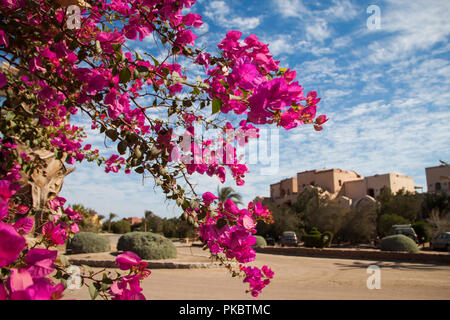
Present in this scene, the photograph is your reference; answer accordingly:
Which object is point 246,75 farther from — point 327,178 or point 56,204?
point 327,178

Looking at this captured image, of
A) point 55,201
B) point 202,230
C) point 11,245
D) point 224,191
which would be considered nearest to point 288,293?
point 55,201

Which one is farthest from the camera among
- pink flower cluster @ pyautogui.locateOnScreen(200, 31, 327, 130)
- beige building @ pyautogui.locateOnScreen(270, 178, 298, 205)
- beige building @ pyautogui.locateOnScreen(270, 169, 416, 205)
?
beige building @ pyautogui.locateOnScreen(270, 178, 298, 205)

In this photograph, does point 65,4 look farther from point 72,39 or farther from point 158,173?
point 158,173

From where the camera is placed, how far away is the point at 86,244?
14.4 meters

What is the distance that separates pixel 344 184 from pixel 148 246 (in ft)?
132

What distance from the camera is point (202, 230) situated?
73.6 inches

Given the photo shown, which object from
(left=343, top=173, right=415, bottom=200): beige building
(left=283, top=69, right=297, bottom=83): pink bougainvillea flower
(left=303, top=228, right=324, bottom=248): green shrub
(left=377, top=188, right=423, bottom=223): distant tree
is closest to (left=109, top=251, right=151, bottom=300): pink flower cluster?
(left=283, top=69, right=297, bottom=83): pink bougainvillea flower

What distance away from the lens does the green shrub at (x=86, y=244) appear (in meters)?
14.3

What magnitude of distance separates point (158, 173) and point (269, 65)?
83 cm

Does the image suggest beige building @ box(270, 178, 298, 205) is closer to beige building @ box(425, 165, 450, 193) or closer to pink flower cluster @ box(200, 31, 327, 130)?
beige building @ box(425, 165, 450, 193)

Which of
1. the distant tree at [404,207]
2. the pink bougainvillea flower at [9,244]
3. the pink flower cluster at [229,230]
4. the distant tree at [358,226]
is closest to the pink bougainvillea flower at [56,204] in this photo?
the pink flower cluster at [229,230]

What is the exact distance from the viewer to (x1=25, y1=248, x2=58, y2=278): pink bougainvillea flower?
0.97 meters

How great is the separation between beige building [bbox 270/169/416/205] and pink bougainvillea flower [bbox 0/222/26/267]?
1680 inches

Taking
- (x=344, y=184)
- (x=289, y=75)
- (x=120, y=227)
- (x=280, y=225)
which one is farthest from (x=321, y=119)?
(x=120, y=227)
